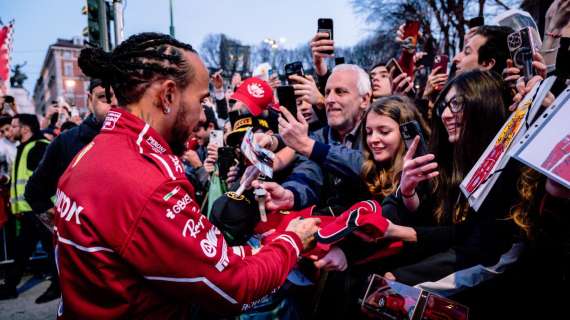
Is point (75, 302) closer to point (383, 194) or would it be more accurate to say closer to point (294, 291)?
point (294, 291)

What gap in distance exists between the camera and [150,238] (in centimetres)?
133

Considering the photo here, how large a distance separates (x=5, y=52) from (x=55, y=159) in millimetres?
4587

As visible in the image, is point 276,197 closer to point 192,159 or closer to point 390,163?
point 390,163

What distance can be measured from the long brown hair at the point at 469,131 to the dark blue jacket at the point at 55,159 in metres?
3.03

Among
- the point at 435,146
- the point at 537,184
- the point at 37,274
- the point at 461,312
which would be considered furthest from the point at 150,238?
the point at 37,274

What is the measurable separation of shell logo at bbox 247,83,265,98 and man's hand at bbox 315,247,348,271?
1.69m

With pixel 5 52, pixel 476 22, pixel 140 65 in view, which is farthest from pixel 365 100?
pixel 5 52

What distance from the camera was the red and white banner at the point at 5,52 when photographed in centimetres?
692

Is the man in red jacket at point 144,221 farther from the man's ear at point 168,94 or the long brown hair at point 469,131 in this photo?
the long brown hair at point 469,131

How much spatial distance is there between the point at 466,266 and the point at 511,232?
0.26m

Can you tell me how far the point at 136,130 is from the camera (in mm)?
1542

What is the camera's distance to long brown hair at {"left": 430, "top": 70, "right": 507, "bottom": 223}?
6.87 feet

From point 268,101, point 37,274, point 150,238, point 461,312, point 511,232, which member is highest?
point 268,101

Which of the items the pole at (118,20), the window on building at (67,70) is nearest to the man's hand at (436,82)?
the pole at (118,20)
